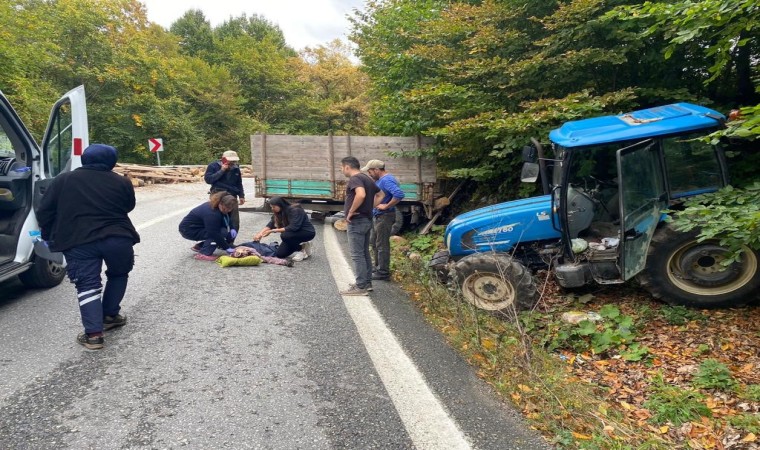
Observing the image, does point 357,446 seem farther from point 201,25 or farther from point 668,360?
point 201,25

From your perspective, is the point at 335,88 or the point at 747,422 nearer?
the point at 747,422

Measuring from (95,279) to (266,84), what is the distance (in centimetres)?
3783

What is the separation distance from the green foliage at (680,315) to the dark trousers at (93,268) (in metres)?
5.14

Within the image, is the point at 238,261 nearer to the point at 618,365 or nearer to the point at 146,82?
the point at 618,365

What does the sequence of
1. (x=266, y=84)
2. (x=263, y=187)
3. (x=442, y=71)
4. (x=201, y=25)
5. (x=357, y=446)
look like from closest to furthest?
(x=357, y=446), (x=442, y=71), (x=263, y=187), (x=266, y=84), (x=201, y=25)

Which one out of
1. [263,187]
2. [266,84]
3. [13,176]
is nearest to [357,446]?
[13,176]

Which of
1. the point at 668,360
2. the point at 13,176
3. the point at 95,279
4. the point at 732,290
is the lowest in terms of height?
the point at 668,360

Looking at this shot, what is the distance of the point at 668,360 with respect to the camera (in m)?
3.95

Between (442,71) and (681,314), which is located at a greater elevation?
(442,71)

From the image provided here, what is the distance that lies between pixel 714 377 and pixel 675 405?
621 millimetres

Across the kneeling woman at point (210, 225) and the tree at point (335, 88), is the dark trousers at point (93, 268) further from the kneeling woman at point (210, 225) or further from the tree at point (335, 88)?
the tree at point (335, 88)

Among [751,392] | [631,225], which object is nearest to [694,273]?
[631,225]

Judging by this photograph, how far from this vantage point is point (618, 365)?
13.0 feet

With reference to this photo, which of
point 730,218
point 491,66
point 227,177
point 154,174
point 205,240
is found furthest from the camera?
point 154,174
